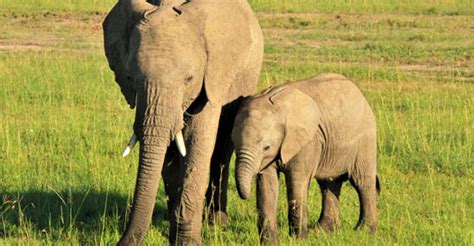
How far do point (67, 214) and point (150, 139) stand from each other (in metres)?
2.00

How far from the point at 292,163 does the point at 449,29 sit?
51.9 ft

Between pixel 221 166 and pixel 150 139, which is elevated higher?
pixel 150 139

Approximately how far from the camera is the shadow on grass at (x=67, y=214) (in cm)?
720

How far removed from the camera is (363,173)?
7.70m

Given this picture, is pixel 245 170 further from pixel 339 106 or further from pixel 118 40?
pixel 339 106

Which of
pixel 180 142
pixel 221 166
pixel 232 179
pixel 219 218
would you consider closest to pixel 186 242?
pixel 180 142

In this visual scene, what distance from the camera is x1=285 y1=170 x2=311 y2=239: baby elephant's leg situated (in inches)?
272

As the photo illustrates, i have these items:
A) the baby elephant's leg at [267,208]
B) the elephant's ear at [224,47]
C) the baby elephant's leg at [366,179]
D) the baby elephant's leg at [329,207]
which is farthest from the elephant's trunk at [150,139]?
the baby elephant's leg at [366,179]

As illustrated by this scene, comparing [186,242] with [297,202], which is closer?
[186,242]

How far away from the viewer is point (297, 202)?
6898 millimetres

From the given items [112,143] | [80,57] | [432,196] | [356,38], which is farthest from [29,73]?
[356,38]

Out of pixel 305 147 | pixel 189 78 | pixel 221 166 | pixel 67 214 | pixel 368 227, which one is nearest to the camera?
pixel 189 78

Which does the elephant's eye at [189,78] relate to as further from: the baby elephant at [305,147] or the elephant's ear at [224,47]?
the baby elephant at [305,147]

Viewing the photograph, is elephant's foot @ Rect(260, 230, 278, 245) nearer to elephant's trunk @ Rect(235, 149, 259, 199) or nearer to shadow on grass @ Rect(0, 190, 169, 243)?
elephant's trunk @ Rect(235, 149, 259, 199)
